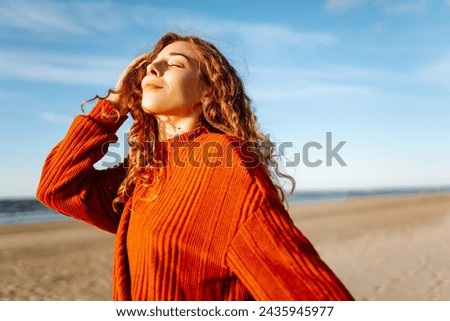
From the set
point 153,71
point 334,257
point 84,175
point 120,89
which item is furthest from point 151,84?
point 334,257

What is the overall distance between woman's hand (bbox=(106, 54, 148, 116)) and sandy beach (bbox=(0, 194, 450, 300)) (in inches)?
187

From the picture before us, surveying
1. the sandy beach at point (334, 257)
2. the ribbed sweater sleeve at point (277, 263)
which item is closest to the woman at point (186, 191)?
the ribbed sweater sleeve at point (277, 263)

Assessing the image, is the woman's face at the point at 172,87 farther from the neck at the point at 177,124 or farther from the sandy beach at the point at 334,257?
the sandy beach at the point at 334,257

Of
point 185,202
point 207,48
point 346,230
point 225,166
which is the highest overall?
point 207,48

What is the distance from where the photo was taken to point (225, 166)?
1.42m

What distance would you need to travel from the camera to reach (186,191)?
1.44 metres

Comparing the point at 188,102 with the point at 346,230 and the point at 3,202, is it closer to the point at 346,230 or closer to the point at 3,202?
the point at 346,230

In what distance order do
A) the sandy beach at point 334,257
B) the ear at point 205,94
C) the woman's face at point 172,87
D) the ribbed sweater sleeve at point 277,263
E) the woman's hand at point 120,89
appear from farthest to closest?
the sandy beach at point 334,257 < the woman's hand at point 120,89 < the ear at point 205,94 < the woman's face at point 172,87 < the ribbed sweater sleeve at point 277,263

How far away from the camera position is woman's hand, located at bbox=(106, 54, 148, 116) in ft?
6.20

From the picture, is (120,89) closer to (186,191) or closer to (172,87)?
(172,87)

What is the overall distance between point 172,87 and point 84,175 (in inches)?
18.4

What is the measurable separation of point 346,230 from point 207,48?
11343 mm

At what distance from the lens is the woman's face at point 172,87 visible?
1.65 meters
